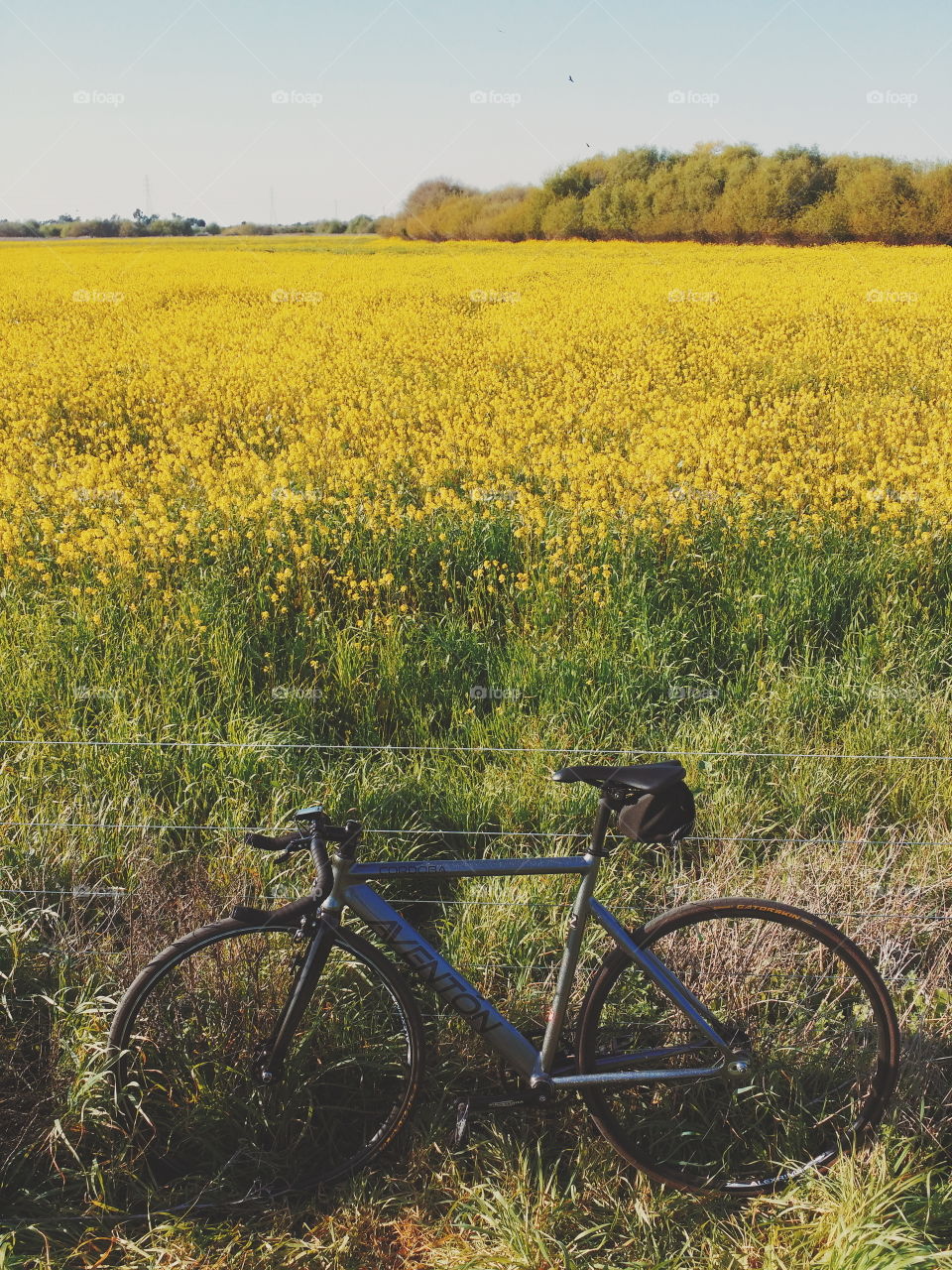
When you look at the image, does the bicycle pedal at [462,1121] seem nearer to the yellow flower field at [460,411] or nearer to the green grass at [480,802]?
the green grass at [480,802]

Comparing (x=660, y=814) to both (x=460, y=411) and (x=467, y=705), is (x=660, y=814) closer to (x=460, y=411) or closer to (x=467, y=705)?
(x=467, y=705)

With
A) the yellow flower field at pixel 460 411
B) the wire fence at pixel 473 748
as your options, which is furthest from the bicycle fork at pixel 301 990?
the yellow flower field at pixel 460 411

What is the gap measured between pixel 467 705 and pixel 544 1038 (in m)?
2.00

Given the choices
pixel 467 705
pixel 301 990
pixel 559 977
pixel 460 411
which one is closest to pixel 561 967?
pixel 559 977

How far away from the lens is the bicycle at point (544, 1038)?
2193 mm

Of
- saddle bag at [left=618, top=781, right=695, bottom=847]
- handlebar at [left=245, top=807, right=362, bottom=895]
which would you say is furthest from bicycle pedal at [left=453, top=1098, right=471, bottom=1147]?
saddle bag at [left=618, top=781, right=695, bottom=847]

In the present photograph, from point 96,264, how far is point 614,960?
28505 millimetres

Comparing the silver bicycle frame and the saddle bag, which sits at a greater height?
the saddle bag

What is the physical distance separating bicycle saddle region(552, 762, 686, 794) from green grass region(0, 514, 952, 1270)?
0.77 m

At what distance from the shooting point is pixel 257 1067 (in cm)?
237

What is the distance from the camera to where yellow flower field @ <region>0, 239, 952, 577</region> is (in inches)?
230

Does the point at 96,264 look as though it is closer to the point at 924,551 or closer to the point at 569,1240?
the point at 924,551

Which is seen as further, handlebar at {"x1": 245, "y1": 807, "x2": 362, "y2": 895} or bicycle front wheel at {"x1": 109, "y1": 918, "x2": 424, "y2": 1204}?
bicycle front wheel at {"x1": 109, "y1": 918, "x2": 424, "y2": 1204}

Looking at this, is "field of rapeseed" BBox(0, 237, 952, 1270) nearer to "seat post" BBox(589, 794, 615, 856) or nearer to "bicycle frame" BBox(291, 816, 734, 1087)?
"bicycle frame" BBox(291, 816, 734, 1087)
